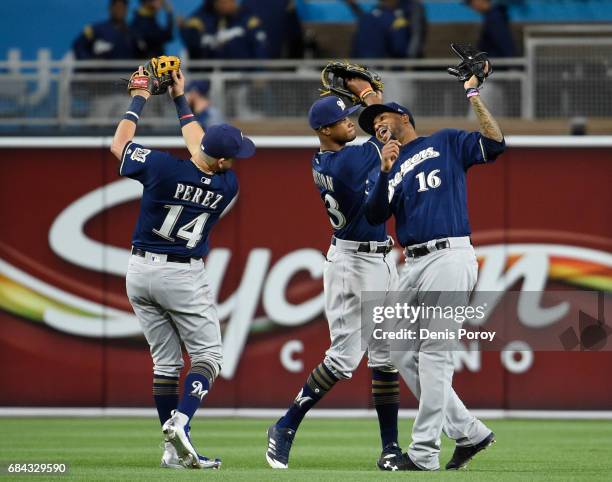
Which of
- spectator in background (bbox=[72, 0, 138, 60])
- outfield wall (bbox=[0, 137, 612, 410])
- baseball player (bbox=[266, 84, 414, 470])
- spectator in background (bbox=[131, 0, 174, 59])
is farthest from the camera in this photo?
spectator in background (bbox=[131, 0, 174, 59])

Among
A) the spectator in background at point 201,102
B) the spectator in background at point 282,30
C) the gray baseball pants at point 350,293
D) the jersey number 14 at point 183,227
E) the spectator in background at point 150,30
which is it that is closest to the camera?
the jersey number 14 at point 183,227

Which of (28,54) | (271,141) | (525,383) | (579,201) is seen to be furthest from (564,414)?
(28,54)

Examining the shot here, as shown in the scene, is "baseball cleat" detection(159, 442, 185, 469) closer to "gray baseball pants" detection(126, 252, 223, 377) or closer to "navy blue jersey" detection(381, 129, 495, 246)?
"gray baseball pants" detection(126, 252, 223, 377)

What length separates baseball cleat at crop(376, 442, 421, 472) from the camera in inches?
322

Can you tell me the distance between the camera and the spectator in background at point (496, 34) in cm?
1454

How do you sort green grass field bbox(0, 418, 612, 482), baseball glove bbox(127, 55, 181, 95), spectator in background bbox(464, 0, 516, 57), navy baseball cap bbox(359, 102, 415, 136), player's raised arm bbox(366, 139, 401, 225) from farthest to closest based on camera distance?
1. spectator in background bbox(464, 0, 516, 57)
2. baseball glove bbox(127, 55, 181, 95)
3. navy baseball cap bbox(359, 102, 415, 136)
4. player's raised arm bbox(366, 139, 401, 225)
5. green grass field bbox(0, 418, 612, 482)

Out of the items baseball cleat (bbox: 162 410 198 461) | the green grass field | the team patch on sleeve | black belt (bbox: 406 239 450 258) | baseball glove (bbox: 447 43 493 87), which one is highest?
baseball glove (bbox: 447 43 493 87)

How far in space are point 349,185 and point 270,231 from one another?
182 inches

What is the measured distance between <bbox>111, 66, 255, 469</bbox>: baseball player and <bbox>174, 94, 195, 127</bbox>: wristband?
178 millimetres

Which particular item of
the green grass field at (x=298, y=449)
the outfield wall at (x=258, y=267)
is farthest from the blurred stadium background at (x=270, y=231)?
the green grass field at (x=298, y=449)

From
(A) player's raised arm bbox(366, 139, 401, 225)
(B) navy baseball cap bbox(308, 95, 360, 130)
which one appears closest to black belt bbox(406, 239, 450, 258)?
(A) player's raised arm bbox(366, 139, 401, 225)

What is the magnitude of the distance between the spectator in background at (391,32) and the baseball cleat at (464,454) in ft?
23.3

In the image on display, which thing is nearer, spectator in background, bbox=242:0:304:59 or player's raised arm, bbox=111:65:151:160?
player's raised arm, bbox=111:65:151:160

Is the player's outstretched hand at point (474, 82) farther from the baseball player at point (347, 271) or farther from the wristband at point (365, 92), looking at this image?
the wristband at point (365, 92)
